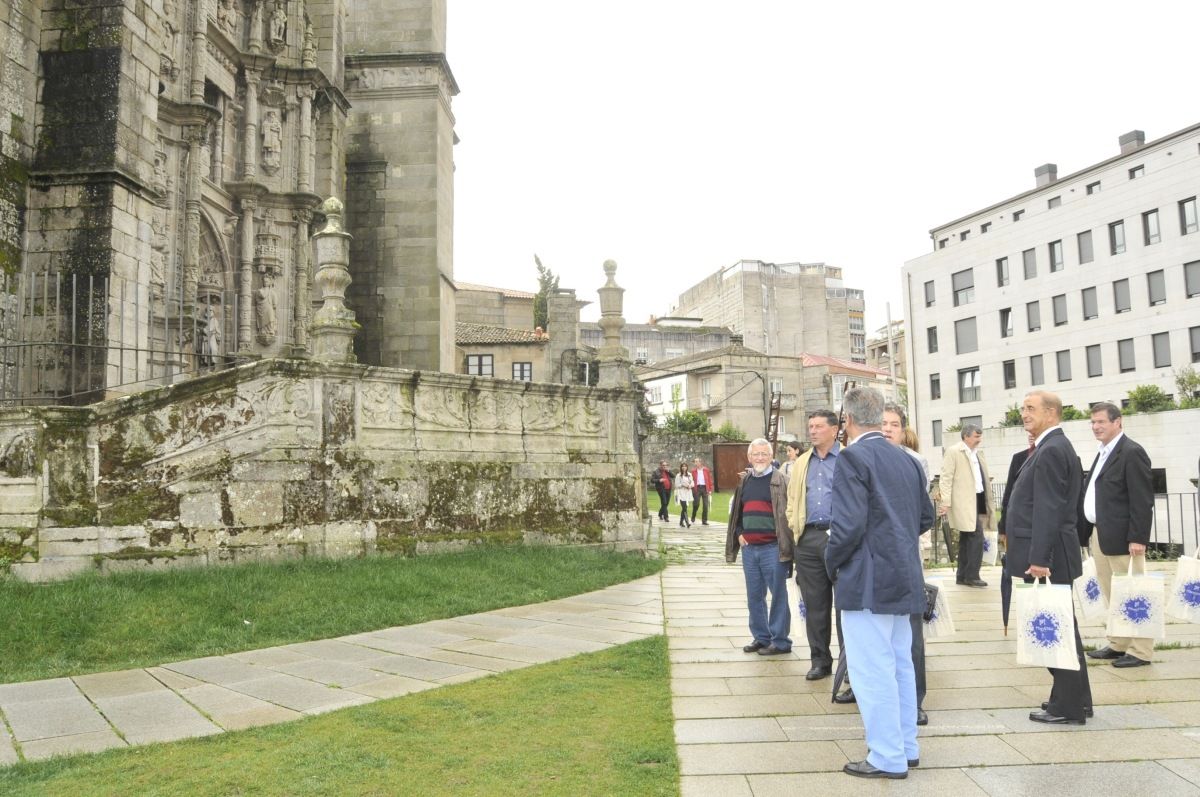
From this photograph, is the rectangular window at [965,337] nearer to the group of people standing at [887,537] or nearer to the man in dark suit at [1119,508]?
the group of people standing at [887,537]

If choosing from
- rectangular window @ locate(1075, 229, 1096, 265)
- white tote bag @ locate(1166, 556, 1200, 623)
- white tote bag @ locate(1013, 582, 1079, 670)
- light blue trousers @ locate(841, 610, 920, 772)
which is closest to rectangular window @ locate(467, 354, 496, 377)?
rectangular window @ locate(1075, 229, 1096, 265)

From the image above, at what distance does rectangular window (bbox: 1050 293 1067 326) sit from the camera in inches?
1607

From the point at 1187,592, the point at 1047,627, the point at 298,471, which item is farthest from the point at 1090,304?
the point at 1047,627

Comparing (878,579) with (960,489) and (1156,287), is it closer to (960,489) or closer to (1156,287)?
(960,489)

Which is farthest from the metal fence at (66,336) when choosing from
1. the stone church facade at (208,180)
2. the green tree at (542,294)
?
the green tree at (542,294)

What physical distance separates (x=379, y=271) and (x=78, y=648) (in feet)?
49.7

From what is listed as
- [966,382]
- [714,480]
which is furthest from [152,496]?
[966,382]

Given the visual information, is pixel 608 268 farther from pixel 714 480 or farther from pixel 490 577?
pixel 714 480

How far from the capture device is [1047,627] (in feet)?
15.0

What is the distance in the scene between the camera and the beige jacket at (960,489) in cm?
934

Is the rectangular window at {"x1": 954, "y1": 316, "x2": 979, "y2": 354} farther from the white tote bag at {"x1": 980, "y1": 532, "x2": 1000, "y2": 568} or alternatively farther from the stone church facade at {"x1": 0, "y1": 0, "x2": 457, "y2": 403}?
the white tote bag at {"x1": 980, "y1": 532, "x2": 1000, "y2": 568}

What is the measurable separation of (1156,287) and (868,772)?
40.2 m

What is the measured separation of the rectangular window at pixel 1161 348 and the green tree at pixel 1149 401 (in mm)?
6918

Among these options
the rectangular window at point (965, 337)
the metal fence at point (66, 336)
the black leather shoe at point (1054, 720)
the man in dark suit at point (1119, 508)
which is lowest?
the black leather shoe at point (1054, 720)
